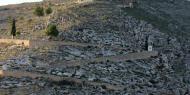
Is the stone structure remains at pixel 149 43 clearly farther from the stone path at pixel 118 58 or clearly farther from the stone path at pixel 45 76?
the stone path at pixel 45 76

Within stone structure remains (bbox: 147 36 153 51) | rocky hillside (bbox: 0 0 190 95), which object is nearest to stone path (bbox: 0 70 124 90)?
rocky hillside (bbox: 0 0 190 95)

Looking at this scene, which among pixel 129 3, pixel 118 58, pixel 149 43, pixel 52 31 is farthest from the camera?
pixel 129 3

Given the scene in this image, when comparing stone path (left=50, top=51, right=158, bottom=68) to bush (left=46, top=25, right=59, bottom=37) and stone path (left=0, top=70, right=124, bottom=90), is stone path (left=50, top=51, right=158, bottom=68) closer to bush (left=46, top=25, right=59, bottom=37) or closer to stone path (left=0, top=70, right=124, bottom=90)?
stone path (left=0, top=70, right=124, bottom=90)

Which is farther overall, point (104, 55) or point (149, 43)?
point (149, 43)

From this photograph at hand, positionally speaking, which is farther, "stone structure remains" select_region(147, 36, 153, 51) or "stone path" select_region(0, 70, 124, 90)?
"stone structure remains" select_region(147, 36, 153, 51)

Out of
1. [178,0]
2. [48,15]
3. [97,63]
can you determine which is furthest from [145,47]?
[178,0]

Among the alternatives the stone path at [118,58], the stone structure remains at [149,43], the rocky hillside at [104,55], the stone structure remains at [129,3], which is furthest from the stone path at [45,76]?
the stone structure remains at [129,3]

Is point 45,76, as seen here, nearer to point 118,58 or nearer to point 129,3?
point 118,58

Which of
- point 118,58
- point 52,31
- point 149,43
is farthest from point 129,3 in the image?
point 118,58
